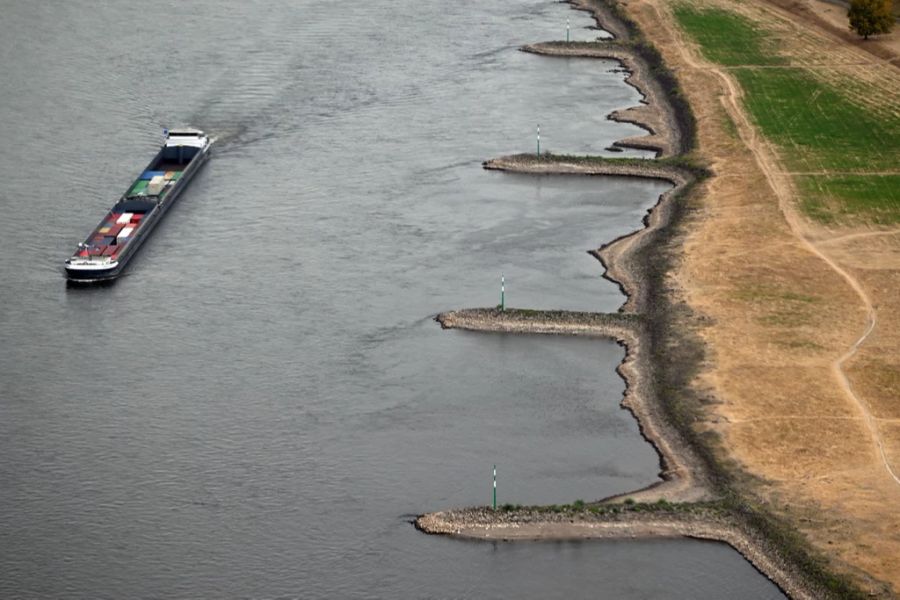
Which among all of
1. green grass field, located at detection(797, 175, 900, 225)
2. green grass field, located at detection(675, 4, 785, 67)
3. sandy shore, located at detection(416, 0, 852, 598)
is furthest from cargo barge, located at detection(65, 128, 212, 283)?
green grass field, located at detection(675, 4, 785, 67)

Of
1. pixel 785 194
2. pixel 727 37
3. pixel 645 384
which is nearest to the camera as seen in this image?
pixel 645 384

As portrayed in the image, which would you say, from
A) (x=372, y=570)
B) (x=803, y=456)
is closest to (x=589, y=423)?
(x=803, y=456)

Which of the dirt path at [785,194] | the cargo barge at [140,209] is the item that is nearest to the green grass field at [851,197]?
the dirt path at [785,194]

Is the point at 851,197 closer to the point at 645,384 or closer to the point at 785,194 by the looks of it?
the point at 785,194

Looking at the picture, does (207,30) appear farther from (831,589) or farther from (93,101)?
(831,589)

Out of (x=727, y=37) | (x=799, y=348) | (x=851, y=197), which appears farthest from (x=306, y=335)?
(x=727, y=37)
